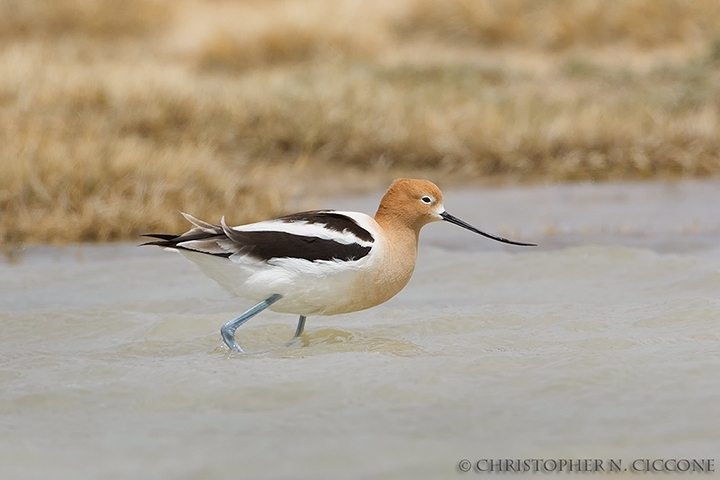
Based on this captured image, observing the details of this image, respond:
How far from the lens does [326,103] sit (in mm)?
12617

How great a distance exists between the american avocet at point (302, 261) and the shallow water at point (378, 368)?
0.93 ft

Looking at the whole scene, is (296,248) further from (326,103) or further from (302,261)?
(326,103)

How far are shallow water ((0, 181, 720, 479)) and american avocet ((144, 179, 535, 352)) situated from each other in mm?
284

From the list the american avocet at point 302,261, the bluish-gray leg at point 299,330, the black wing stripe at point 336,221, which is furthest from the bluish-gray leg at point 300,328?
the black wing stripe at point 336,221

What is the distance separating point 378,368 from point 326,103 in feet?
24.8

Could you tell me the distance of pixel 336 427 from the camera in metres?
4.55

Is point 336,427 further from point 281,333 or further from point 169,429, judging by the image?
point 281,333

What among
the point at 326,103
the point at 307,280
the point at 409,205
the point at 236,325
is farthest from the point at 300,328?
the point at 326,103

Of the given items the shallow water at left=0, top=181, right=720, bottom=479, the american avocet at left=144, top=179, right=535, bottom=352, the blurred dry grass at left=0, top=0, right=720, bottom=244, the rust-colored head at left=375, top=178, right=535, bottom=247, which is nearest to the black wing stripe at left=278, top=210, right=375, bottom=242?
the american avocet at left=144, top=179, right=535, bottom=352

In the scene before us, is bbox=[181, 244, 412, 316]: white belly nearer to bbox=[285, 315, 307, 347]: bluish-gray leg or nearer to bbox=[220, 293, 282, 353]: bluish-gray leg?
bbox=[220, 293, 282, 353]: bluish-gray leg

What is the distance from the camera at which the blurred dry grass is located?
9680 mm

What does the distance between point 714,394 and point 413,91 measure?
376 inches

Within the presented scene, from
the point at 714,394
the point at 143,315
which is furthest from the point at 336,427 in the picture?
the point at 143,315

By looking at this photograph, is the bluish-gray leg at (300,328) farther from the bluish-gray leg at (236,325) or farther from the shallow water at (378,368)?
the bluish-gray leg at (236,325)
